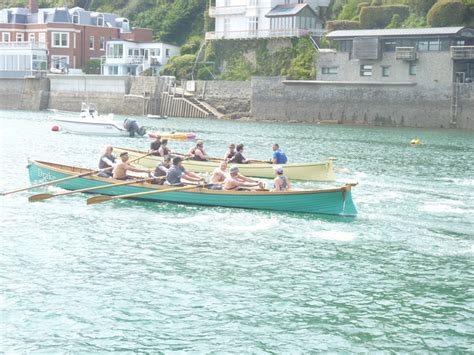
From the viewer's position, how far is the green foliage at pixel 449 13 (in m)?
72.4

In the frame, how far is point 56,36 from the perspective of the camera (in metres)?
104

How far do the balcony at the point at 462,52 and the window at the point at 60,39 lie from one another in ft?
179

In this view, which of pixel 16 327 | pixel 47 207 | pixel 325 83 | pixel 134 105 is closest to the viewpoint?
pixel 16 327

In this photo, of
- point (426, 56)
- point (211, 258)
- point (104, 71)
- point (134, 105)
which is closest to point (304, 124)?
point (426, 56)

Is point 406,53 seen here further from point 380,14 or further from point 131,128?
point 131,128

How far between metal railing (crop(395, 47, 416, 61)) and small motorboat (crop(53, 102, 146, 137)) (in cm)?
2384

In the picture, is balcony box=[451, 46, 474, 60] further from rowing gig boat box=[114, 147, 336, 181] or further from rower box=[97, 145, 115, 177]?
rower box=[97, 145, 115, 177]

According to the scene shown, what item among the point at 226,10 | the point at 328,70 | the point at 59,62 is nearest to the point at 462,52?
the point at 328,70

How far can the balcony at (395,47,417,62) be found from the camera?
7025cm

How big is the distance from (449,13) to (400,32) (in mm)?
5024

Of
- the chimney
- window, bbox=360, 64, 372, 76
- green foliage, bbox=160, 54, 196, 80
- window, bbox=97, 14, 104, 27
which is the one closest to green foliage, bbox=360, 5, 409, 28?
window, bbox=360, 64, 372, 76

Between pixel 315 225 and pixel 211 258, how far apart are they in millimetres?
5489

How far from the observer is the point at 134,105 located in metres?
91.6

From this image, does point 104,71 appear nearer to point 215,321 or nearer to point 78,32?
point 78,32
